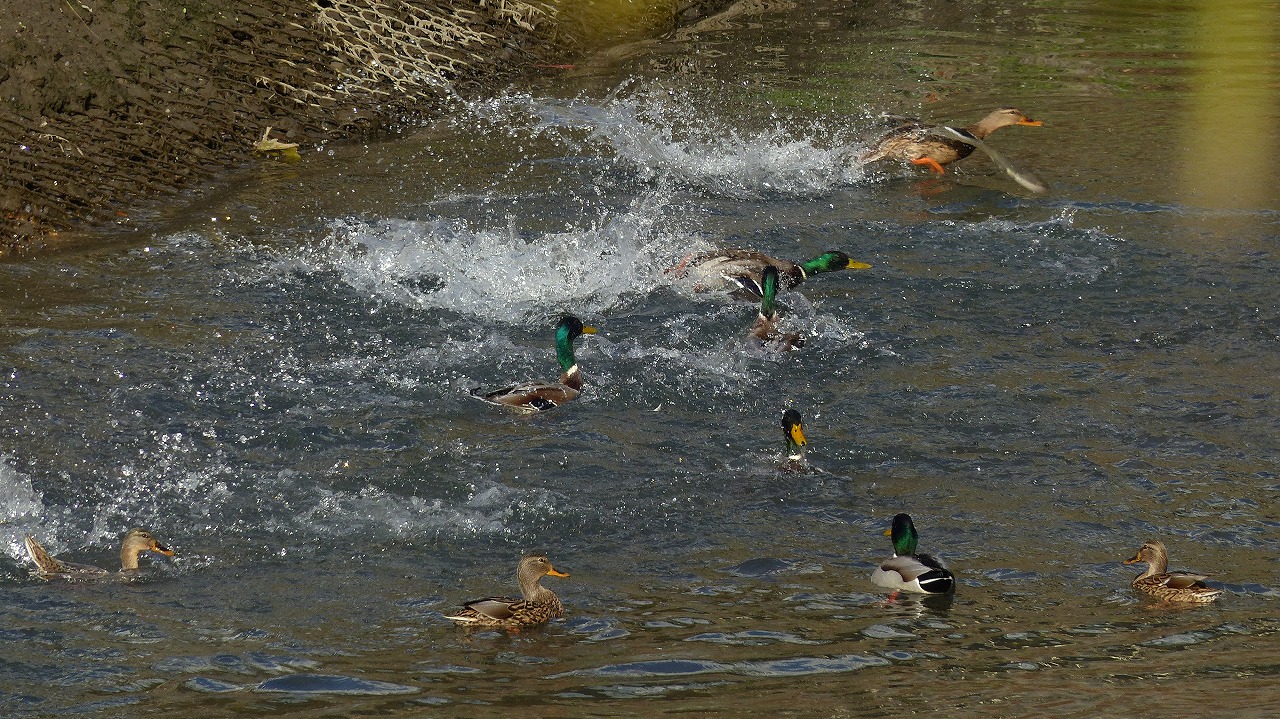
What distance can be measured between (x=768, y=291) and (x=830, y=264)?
860mm

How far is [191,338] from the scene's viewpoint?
923 centimetres

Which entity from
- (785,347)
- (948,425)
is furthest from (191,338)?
(948,425)

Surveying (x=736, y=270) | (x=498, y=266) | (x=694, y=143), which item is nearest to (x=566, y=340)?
(x=498, y=266)

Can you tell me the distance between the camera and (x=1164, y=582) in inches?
242

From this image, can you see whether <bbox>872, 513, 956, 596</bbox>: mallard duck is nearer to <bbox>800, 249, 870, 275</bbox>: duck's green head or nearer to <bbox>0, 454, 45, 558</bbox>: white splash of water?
<bbox>0, 454, 45, 558</bbox>: white splash of water

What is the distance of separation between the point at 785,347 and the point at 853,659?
4.00 m

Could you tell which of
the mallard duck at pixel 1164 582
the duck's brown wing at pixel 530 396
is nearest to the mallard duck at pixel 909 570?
the mallard duck at pixel 1164 582

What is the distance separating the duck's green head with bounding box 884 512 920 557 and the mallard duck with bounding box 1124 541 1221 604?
3.18 feet

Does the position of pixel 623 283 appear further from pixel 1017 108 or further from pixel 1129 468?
pixel 1017 108

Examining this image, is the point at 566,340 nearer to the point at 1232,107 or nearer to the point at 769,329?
the point at 769,329

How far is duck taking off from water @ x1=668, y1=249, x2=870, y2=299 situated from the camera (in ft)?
33.9

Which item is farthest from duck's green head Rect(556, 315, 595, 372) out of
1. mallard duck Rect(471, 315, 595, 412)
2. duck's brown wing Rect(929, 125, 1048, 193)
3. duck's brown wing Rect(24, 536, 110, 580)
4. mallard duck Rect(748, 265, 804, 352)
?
duck's brown wing Rect(929, 125, 1048, 193)

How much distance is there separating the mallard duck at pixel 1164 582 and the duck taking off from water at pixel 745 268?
4335 mm

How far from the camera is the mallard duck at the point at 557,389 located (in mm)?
8539
